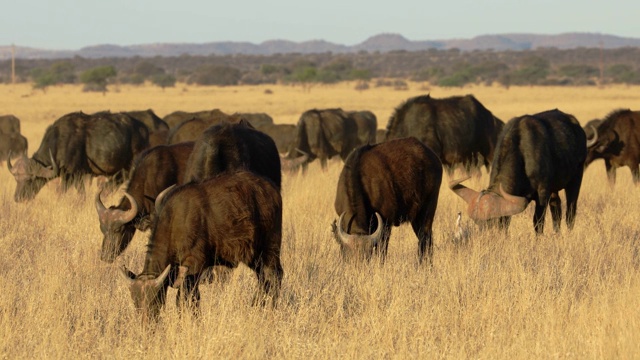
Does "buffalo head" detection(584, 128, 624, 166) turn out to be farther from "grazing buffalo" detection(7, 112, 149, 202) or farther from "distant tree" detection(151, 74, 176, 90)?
"distant tree" detection(151, 74, 176, 90)

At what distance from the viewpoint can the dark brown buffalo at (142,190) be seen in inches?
366

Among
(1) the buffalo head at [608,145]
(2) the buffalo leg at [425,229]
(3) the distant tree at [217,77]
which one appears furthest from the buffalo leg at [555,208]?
(3) the distant tree at [217,77]

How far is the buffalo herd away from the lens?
688 cm

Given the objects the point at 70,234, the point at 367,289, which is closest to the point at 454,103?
the point at 70,234

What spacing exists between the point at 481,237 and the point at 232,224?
3.79m

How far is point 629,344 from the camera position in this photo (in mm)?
5980

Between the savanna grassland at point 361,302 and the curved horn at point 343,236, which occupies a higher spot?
the curved horn at point 343,236

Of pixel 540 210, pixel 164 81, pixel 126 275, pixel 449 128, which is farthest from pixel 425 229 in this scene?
pixel 164 81

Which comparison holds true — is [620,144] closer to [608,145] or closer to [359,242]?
[608,145]

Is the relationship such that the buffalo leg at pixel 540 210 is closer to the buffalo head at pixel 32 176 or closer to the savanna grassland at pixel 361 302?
the savanna grassland at pixel 361 302

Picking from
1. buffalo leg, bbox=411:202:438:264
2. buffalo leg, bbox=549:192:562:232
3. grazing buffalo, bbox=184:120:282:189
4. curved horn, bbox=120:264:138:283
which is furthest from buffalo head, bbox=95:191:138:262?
buffalo leg, bbox=549:192:562:232

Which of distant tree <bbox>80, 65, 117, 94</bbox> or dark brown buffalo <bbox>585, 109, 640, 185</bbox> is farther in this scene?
distant tree <bbox>80, 65, 117, 94</bbox>

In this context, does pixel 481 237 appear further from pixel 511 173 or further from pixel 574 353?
pixel 574 353

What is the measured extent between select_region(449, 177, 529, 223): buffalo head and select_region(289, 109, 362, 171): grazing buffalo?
10250mm
